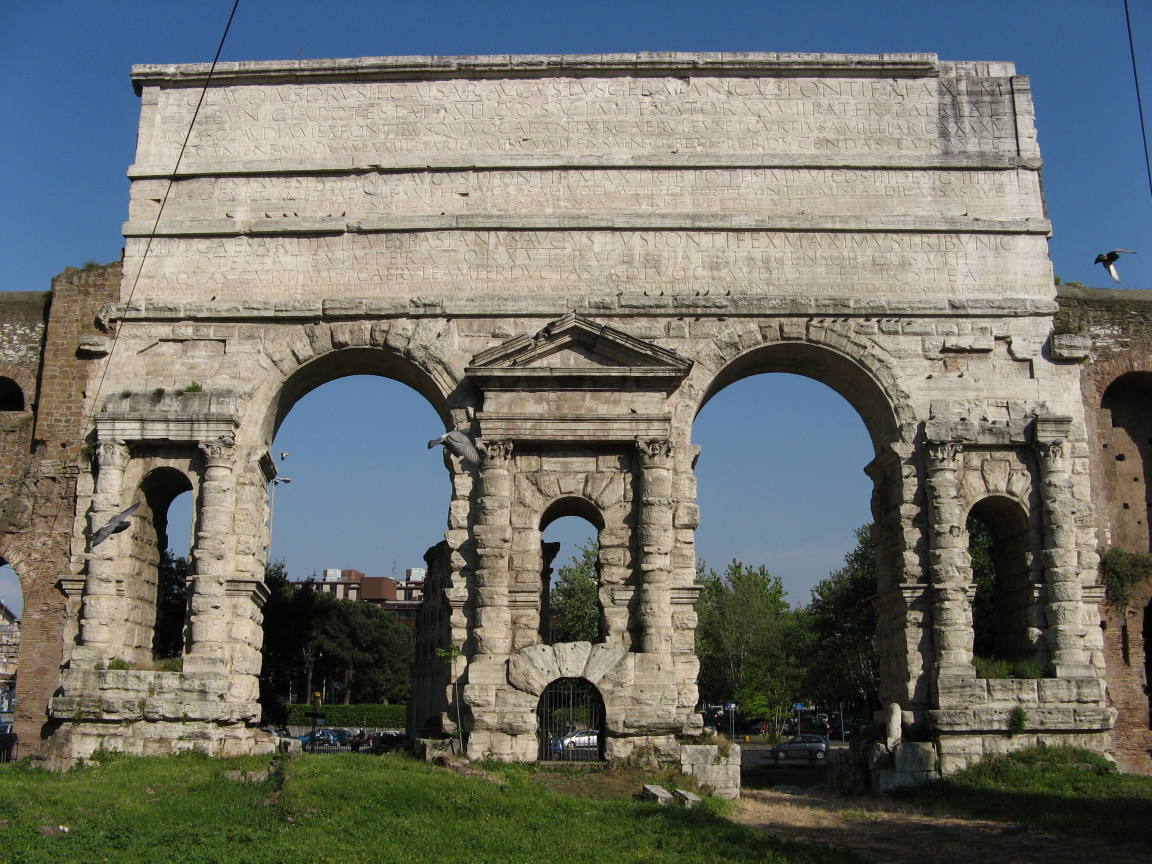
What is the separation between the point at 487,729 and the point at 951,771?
22.8 feet

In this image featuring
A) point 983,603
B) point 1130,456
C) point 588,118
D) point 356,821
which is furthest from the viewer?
point 983,603

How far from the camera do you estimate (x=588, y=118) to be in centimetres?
1898

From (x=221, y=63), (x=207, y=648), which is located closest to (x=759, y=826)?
(x=207, y=648)

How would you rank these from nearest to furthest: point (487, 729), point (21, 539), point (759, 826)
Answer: point (759, 826) < point (487, 729) < point (21, 539)

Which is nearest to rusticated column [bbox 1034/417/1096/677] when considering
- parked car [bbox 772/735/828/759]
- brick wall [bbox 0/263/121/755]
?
parked car [bbox 772/735/828/759]

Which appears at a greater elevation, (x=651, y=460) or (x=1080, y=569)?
(x=651, y=460)

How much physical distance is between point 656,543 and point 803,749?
A: 652 inches

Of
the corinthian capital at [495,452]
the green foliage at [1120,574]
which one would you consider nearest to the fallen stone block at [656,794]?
the corinthian capital at [495,452]

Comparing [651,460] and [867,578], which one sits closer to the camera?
[651,460]

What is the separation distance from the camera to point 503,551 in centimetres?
1670

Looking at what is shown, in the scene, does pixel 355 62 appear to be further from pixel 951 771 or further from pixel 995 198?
pixel 951 771

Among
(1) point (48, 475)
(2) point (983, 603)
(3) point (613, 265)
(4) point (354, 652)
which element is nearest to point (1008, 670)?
(3) point (613, 265)

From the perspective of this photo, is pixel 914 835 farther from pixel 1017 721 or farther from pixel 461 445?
pixel 461 445

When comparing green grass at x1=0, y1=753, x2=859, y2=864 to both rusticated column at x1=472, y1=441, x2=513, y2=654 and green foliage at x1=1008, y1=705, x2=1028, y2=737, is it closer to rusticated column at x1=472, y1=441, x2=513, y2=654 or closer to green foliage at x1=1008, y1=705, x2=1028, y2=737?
rusticated column at x1=472, y1=441, x2=513, y2=654
